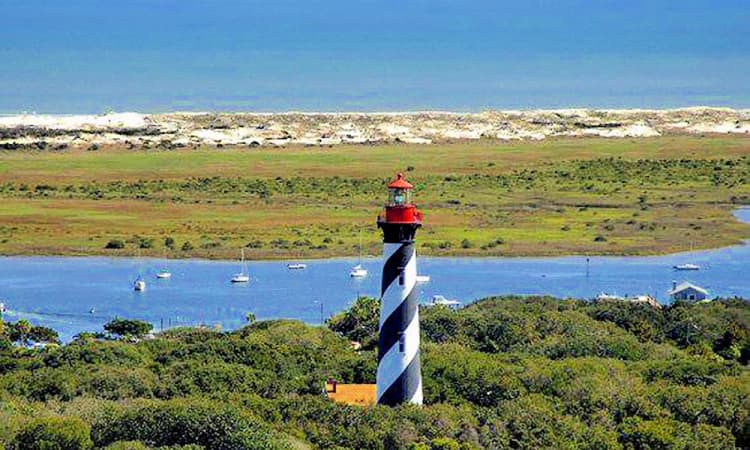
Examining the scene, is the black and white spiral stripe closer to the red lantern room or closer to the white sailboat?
the red lantern room

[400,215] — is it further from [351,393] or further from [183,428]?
[351,393]

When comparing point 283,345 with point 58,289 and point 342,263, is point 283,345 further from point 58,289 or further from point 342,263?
point 342,263

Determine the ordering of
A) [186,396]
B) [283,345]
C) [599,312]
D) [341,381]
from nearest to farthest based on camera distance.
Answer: [186,396], [341,381], [283,345], [599,312]

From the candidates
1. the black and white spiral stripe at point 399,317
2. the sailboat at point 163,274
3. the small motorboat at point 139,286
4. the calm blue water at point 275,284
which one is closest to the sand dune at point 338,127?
the calm blue water at point 275,284

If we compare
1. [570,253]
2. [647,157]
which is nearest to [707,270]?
[570,253]

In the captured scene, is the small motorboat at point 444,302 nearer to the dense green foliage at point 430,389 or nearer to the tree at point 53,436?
the dense green foliage at point 430,389

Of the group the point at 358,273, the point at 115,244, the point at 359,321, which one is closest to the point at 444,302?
the point at 359,321

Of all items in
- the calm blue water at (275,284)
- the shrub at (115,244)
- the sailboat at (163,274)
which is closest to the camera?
the calm blue water at (275,284)
